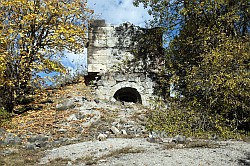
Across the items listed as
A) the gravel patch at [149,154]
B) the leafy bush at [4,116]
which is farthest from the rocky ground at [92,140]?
the leafy bush at [4,116]

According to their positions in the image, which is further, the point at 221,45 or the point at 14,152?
the point at 221,45

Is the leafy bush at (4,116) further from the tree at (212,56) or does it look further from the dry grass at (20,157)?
the tree at (212,56)

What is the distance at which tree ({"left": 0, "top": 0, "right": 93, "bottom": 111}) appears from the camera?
39.4 ft

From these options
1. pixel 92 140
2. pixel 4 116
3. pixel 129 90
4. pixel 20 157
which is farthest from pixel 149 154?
pixel 129 90

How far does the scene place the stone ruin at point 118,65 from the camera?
572 inches

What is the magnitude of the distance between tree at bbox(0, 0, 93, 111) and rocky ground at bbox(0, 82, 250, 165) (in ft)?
4.21

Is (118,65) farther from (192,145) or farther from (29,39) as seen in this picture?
(192,145)

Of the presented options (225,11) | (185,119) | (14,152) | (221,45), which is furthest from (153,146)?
(225,11)

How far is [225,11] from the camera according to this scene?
13.2m

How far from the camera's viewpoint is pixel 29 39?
12.2 metres

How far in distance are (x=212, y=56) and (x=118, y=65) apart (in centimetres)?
483

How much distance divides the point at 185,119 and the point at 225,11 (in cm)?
528

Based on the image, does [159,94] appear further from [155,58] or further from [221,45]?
[221,45]

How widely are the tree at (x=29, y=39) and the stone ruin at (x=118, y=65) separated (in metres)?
1.42
